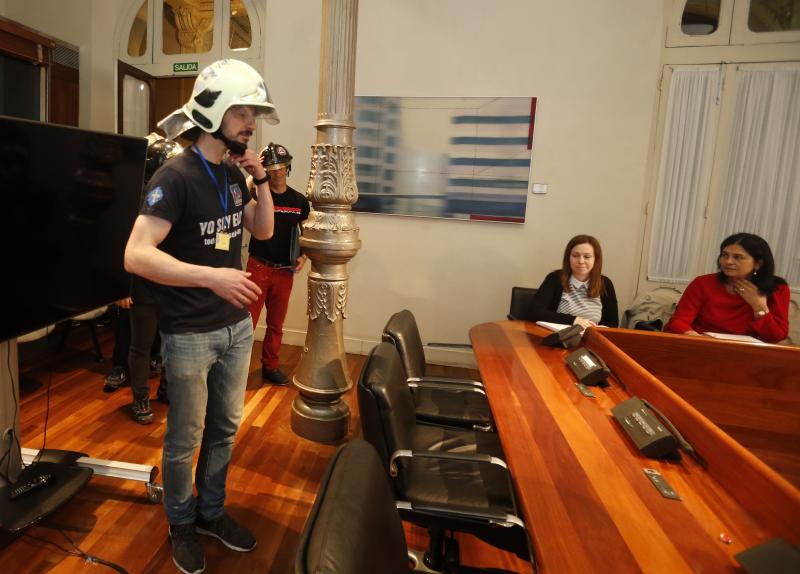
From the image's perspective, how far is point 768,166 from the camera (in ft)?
11.5

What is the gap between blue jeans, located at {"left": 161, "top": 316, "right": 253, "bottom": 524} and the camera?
4.97ft

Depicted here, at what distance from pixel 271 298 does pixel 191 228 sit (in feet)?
6.03

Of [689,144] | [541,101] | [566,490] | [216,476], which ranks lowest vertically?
[216,476]

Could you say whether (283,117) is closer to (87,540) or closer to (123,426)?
(123,426)

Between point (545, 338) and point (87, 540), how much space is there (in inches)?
80.5

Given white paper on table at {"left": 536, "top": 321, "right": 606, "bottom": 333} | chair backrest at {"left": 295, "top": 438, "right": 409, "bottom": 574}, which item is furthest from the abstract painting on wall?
chair backrest at {"left": 295, "top": 438, "right": 409, "bottom": 574}

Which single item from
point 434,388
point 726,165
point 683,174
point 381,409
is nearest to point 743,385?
point 434,388

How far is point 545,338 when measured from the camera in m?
2.28

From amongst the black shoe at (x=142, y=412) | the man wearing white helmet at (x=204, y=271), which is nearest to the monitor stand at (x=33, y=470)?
the man wearing white helmet at (x=204, y=271)

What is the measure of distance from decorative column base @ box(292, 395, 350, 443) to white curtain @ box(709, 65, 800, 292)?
3.15 meters

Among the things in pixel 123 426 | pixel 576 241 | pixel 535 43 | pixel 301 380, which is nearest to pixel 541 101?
pixel 535 43

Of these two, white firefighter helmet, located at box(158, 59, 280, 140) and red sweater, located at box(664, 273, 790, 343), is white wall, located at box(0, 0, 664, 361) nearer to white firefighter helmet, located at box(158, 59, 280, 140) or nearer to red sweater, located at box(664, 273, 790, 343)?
red sweater, located at box(664, 273, 790, 343)

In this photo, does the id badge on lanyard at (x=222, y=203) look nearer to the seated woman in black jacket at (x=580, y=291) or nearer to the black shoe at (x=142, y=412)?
the black shoe at (x=142, y=412)

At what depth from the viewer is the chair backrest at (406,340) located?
1.98 meters
